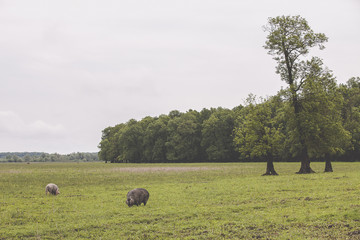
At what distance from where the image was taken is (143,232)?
12.9 m

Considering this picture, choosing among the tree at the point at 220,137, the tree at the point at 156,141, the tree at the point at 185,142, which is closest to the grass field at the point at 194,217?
the tree at the point at 220,137

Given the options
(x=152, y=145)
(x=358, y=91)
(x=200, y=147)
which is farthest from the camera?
(x=152, y=145)

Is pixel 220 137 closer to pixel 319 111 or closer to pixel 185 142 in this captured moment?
pixel 185 142

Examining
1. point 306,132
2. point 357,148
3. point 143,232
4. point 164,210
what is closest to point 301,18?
point 306,132

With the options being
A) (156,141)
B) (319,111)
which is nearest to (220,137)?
(156,141)

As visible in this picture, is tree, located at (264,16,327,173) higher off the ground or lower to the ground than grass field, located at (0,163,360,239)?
higher

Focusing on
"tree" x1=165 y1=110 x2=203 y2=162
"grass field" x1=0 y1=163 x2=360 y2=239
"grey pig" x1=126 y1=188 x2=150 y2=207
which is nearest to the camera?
"grass field" x1=0 y1=163 x2=360 y2=239

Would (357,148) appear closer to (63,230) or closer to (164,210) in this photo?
(164,210)

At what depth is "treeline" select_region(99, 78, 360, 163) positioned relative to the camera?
41.0m

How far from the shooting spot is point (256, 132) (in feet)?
141

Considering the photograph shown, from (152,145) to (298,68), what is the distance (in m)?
107

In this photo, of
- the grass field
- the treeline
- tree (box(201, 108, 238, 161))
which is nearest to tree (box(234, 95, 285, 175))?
the treeline

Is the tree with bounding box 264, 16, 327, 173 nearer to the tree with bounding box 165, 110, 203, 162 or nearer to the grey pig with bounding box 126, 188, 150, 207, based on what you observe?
the grey pig with bounding box 126, 188, 150, 207

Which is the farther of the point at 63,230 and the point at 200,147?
the point at 200,147
